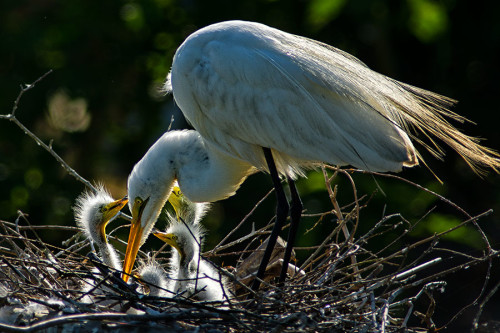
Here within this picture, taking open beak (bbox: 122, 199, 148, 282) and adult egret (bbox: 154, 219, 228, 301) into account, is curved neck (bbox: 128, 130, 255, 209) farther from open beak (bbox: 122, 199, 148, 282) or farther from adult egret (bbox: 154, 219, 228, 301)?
adult egret (bbox: 154, 219, 228, 301)

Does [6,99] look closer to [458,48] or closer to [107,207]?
[107,207]

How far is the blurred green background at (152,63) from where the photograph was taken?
5.15 metres

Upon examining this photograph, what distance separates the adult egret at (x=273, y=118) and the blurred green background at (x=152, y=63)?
1.38 meters

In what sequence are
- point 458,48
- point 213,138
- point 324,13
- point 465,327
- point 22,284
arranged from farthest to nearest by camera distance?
point 458,48
point 324,13
point 465,327
point 213,138
point 22,284

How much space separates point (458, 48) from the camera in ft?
17.4

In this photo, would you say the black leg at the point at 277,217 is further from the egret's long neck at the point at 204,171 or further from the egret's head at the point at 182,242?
the egret's head at the point at 182,242

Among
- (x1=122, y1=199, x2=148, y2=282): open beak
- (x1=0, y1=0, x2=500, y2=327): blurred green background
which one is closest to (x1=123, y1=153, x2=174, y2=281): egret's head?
(x1=122, y1=199, x2=148, y2=282): open beak

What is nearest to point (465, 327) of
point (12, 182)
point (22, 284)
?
point (22, 284)

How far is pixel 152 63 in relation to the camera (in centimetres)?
564

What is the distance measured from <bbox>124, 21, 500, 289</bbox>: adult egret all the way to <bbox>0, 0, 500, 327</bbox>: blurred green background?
54.5 inches

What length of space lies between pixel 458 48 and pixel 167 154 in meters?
2.67

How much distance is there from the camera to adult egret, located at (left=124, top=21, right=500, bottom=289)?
3.21 metres

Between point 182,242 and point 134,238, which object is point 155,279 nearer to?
point 182,242

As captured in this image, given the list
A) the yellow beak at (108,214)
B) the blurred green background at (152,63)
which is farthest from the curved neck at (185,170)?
the blurred green background at (152,63)
